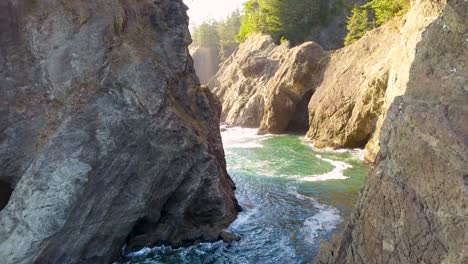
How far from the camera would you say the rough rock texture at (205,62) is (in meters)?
97.4

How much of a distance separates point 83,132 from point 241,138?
32658mm

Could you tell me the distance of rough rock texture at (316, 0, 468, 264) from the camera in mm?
9492

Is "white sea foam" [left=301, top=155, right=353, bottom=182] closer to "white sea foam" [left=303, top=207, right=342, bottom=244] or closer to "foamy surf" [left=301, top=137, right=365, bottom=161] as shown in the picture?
"foamy surf" [left=301, top=137, right=365, bottom=161]

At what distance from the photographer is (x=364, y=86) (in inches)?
1401

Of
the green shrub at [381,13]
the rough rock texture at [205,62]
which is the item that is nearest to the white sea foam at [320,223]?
the green shrub at [381,13]

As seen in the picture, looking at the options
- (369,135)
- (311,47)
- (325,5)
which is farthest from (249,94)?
(369,135)

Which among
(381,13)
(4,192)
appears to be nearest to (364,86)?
(381,13)

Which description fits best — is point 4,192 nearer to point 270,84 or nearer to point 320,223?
point 320,223

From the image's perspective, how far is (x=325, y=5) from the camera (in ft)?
200

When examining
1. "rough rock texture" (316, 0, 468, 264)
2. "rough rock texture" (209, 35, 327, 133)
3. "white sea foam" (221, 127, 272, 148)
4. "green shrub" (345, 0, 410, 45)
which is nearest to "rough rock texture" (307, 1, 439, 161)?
"green shrub" (345, 0, 410, 45)

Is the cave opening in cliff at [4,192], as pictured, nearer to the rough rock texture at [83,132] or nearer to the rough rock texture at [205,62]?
the rough rock texture at [83,132]

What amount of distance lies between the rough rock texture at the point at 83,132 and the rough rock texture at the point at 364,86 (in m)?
16.5

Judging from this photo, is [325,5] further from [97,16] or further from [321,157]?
[97,16]

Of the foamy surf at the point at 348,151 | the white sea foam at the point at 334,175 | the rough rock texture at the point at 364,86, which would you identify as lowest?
the white sea foam at the point at 334,175
